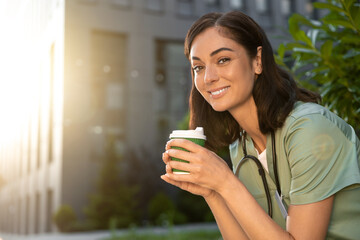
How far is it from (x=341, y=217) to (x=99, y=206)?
14.1 metres

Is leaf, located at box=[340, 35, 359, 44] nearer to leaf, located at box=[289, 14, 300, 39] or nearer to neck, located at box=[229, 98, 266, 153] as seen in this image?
leaf, located at box=[289, 14, 300, 39]

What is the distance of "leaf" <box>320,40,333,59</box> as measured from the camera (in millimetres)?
1645

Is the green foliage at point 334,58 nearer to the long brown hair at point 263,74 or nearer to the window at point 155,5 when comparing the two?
the long brown hair at point 263,74

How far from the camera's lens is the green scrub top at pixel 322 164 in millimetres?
1132

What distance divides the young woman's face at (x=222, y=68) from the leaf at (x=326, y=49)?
0.42 meters

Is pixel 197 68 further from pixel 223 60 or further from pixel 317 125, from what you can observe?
pixel 317 125

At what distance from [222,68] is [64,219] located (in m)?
14.0

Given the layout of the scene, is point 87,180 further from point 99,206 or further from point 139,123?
point 139,123

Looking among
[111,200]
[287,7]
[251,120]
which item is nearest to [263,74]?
[251,120]

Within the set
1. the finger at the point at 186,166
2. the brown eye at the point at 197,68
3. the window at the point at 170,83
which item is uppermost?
the window at the point at 170,83

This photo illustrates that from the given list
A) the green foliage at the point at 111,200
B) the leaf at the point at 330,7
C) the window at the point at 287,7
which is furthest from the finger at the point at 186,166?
the window at the point at 287,7

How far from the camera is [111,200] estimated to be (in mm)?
14742

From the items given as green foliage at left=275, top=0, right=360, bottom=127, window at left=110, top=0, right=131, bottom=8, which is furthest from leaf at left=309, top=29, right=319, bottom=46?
window at left=110, top=0, right=131, bottom=8

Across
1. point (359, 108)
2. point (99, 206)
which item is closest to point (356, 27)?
point (359, 108)
